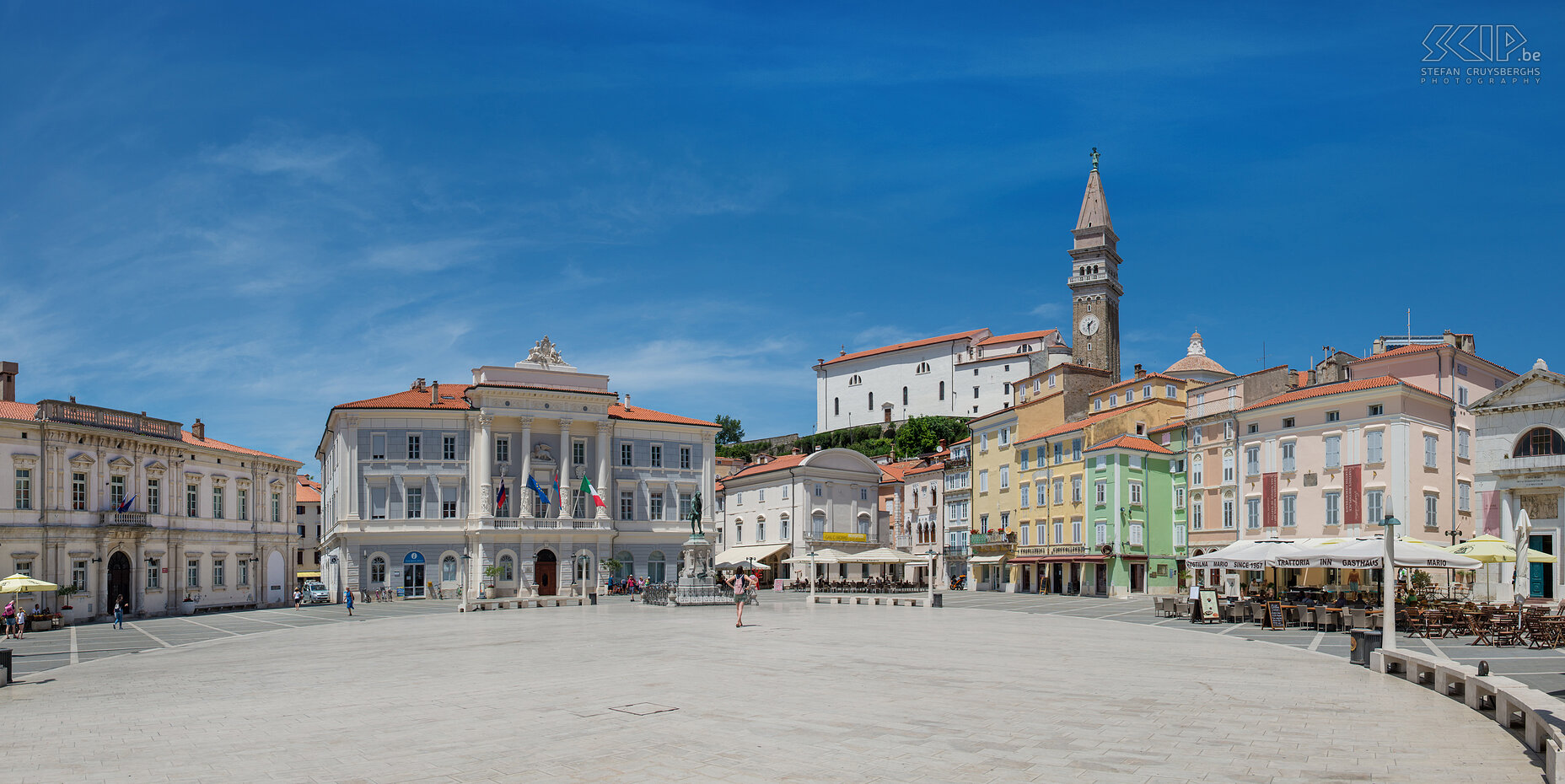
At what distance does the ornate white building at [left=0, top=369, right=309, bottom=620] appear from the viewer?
45000mm

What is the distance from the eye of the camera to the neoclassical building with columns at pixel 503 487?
6094 cm

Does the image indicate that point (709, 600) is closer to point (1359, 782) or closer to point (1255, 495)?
point (1255, 495)

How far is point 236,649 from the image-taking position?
90.1 ft

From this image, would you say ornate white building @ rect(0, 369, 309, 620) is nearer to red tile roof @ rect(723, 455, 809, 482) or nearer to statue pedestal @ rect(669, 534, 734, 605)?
statue pedestal @ rect(669, 534, 734, 605)

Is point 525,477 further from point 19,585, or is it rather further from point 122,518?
point 19,585

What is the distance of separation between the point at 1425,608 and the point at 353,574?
50.3 metres

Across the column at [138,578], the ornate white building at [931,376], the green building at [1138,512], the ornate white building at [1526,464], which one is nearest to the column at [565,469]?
the column at [138,578]

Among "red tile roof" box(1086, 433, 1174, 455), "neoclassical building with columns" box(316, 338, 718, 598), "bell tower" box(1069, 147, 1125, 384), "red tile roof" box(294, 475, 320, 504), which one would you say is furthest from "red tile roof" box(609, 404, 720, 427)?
"bell tower" box(1069, 147, 1125, 384)

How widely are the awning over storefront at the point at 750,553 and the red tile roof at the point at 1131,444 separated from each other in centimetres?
2336

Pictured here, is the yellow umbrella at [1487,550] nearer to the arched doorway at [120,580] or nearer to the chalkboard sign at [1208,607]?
the chalkboard sign at [1208,607]

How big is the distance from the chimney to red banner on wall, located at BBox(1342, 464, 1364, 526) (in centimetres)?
6110

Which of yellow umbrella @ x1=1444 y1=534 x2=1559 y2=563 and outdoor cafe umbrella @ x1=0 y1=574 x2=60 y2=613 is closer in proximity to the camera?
yellow umbrella @ x1=1444 y1=534 x2=1559 y2=563

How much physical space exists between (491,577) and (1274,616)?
42.6 meters

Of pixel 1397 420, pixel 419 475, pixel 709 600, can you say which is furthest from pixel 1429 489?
pixel 419 475
